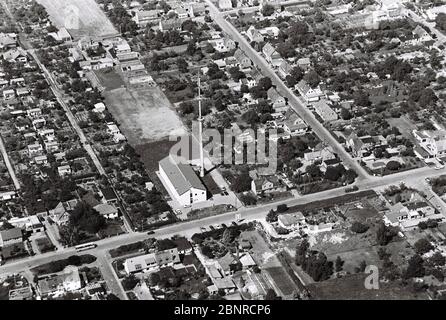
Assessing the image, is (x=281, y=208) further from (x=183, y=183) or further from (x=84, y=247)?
(x=84, y=247)

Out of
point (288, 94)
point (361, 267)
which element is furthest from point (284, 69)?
point (361, 267)

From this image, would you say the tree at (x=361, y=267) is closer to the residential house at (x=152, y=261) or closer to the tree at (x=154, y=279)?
the residential house at (x=152, y=261)

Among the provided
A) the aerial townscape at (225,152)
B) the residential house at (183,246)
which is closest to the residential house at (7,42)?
the aerial townscape at (225,152)

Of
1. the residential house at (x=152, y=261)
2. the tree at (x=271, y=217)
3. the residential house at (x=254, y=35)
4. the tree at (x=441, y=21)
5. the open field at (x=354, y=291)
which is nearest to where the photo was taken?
the open field at (x=354, y=291)

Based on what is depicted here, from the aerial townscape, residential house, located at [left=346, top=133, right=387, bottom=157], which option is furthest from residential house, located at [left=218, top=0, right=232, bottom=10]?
residential house, located at [left=346, top=133, right=387, bottom=157]

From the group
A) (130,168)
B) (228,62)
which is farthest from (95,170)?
(228,62)

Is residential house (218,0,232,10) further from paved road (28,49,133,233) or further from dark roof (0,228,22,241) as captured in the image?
dark roof (0,228,22,241)
